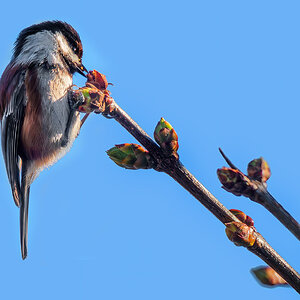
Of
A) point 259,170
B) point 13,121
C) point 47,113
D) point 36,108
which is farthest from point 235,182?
point 13,121

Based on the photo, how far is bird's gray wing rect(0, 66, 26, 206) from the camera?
12.5 feet

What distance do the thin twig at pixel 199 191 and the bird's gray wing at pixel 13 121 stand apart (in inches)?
84.8

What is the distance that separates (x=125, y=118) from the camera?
1.87 meters

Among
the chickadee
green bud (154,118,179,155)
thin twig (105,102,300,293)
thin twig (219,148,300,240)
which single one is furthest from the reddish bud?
the chickadee

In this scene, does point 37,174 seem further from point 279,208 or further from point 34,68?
point 279,208

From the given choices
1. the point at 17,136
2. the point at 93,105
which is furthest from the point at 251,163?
the point at 17,136

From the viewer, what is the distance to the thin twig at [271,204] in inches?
62.9

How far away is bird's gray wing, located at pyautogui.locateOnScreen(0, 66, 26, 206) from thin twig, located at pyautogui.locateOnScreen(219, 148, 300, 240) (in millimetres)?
2553

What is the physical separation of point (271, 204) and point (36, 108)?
2541 millimetres

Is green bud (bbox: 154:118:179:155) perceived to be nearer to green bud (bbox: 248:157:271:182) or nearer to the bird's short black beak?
green bud (bbox: 248:157:271:182)

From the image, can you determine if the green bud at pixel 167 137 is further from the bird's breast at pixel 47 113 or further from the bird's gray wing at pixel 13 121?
the bird's gray wing at pixel 13 121

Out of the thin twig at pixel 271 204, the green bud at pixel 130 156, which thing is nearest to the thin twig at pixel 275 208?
the thin twig at pixel 271 204

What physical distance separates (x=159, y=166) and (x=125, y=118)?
0.26 metres

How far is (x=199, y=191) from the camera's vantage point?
174 cm
